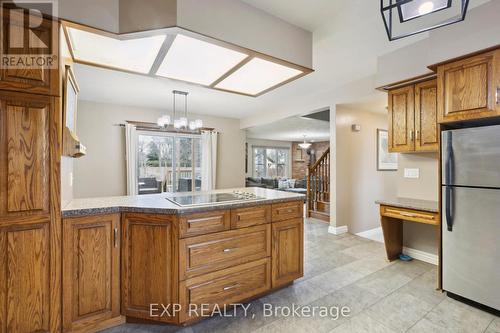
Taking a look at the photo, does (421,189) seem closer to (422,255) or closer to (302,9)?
(422,255)

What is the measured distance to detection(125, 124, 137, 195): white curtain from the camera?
517cm

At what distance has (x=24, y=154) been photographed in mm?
1527

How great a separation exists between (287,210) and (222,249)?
2.53 feet

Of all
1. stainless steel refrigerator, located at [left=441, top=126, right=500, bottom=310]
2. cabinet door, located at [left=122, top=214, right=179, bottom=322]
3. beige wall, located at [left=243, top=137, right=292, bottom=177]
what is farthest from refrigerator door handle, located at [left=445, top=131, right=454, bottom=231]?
beige wall, located at [left=243, top=137, right=292, bottom=177]

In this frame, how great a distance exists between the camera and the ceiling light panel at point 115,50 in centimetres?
182

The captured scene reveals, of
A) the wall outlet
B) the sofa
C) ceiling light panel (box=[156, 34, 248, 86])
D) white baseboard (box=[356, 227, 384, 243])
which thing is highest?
ceiling light panel (box=[156, 34, 248, 86])

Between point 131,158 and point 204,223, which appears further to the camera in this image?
point 131,158

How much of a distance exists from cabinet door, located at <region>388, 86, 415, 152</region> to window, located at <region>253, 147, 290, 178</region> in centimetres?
806

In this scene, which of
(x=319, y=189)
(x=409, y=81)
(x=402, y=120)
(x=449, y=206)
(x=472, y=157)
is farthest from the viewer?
(x=319, y=189)

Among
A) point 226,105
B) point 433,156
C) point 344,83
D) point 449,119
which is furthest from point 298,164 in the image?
point 449,119

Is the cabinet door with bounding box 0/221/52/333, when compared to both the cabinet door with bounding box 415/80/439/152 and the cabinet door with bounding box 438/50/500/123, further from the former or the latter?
the cabinet door with bounding box 415/80/439/152

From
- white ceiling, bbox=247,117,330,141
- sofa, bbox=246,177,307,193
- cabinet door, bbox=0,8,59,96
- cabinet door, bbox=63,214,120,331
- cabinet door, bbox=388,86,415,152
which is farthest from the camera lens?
sofa, bbox=246,177,307,193

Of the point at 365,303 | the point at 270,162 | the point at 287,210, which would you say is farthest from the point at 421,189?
the point at 270,162

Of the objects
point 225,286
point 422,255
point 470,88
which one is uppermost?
point 470,88
